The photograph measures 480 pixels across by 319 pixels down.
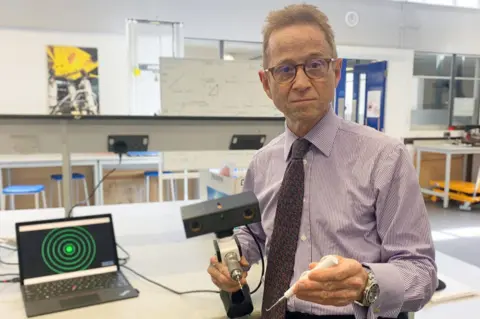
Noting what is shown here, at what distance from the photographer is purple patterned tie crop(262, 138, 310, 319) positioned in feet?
3.23

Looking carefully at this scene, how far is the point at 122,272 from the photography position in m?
1.35

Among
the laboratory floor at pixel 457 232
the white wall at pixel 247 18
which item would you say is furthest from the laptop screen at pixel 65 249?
the laboratory floor at pixel 457 232

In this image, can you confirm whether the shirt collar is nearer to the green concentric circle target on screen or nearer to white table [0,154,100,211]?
the green concentric circle target on screen

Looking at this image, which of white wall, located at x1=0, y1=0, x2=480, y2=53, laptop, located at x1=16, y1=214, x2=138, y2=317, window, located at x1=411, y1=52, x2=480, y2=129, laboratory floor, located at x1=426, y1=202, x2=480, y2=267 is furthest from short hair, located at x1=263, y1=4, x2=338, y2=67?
window, located at x1=411, y1=52, x2=480, y2=129

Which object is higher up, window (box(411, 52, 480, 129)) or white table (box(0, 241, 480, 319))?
window (box(411, 52, 480, 129))

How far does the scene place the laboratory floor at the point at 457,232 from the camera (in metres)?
3.70

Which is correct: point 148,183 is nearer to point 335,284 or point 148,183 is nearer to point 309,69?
point 309,69

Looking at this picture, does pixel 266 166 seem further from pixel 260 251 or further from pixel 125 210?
pixel 125 210

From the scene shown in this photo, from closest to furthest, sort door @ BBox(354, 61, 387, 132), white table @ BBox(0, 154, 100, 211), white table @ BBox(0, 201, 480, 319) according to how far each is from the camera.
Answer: white table @ BBox(0, 201, 480, 319)
white table @ BBox(0, 154, 100, 211)
door @ BBox(354, 61, 387, 132)

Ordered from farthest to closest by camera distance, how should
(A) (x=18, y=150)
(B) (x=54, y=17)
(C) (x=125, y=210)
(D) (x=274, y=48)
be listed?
(B) (x=54, y=17) < (C) (x=125, y=210) < (A) (x=18, y=150) < (D) (x=274, y=48)

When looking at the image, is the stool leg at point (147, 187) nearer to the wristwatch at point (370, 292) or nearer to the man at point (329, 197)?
the man at point (329, 197)

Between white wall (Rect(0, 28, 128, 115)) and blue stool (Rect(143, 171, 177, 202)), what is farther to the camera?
blue stool (Rect(143, 171, 177, 202))

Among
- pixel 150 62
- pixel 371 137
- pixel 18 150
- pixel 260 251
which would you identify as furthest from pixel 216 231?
pixel 150 62

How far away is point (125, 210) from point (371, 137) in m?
1.65
